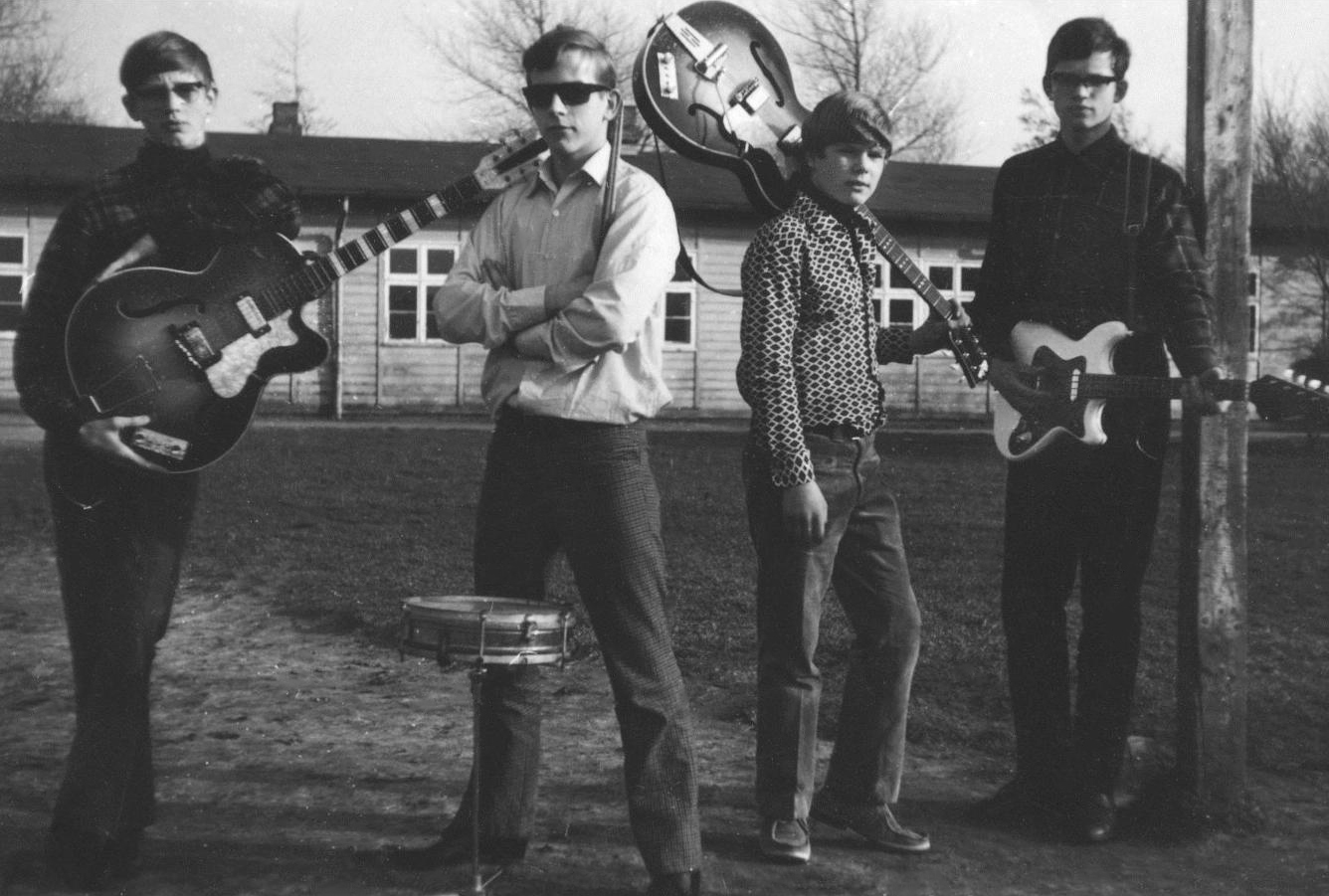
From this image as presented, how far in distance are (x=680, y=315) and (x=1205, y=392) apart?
2291 cm

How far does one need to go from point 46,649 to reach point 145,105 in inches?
160

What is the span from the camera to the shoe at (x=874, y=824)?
15.0ft

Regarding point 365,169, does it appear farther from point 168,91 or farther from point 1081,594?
point 1081,594

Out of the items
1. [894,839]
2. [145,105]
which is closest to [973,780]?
[894,839]

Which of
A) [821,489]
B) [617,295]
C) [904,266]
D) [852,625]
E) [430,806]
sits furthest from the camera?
[430,806]

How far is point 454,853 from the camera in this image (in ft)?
14.3

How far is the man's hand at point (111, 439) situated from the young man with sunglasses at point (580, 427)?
2.91 feet

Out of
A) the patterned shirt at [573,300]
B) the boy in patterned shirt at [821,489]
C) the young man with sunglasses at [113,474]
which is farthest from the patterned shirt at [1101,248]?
the young man with sunglasses at [113,474]

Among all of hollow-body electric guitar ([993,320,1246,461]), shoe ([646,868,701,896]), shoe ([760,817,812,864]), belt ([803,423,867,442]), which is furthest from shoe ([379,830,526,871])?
hollow-body electric guitar ([993,320,1246,461])

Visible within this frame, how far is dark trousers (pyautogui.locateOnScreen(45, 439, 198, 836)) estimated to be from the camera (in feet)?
14.0

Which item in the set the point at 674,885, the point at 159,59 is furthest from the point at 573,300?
the point at 674,885

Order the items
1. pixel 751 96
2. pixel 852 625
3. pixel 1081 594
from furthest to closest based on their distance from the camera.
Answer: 1. pixel 751 96
2. pixel 1081 594
3. pixel 852 625

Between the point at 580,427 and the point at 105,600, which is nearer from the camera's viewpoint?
the point at 580,427

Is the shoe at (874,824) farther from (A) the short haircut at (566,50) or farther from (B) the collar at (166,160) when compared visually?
(B) the collar at (166,160)
